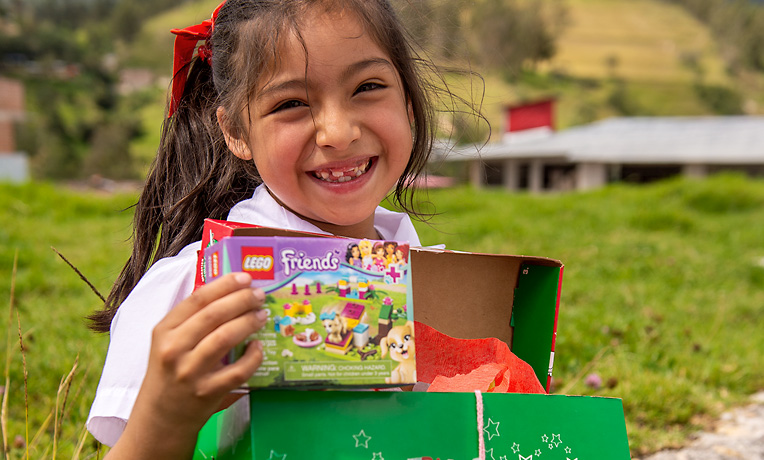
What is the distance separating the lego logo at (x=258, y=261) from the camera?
2.53ft

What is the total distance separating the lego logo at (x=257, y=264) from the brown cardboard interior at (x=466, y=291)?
362 millimetres

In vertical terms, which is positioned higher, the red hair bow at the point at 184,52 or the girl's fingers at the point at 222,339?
the red hair bow at the point at 184,52

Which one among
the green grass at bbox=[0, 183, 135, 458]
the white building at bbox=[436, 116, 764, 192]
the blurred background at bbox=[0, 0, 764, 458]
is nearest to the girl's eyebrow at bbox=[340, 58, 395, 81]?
the blurred background at bbox=[0, 0, 764, 458]

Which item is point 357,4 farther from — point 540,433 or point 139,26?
point 139,26

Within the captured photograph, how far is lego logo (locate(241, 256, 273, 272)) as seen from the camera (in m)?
0.77

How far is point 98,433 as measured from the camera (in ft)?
3.34

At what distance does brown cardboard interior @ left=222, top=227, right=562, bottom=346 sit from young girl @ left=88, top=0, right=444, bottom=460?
0.61 feet

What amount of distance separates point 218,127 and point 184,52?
0.20 meters

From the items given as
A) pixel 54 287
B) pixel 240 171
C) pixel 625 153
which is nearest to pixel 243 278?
pixel 240 171

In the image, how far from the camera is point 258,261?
770mm

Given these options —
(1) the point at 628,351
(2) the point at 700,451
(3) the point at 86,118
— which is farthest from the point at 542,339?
(3) the point at 86,118

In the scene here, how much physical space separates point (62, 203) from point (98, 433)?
6.42 metres

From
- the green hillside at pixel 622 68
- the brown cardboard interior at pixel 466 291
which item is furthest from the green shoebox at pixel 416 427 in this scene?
the green hillside at pixel 622 68

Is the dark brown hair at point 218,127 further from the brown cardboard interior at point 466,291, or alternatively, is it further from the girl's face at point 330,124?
the brown cardboard interior at point 466,291
